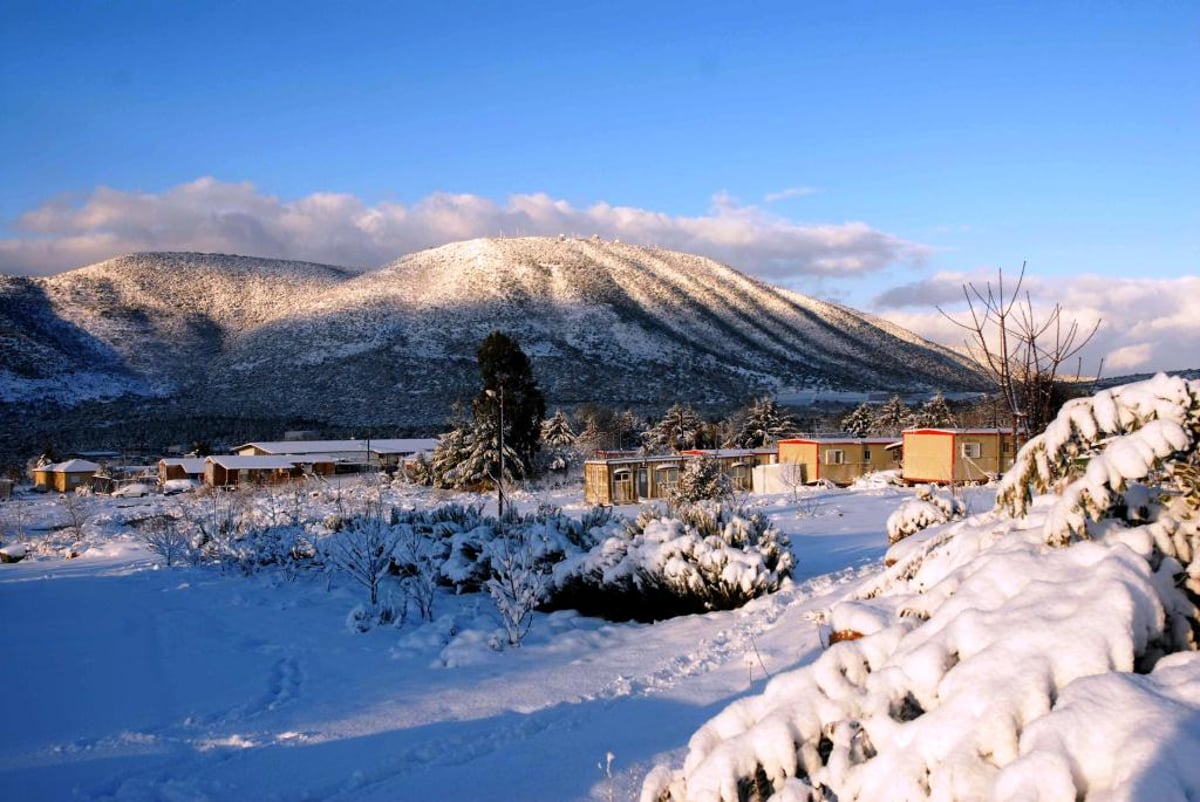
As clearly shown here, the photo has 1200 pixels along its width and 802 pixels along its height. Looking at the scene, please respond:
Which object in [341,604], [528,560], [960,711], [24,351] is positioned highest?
[24,351]

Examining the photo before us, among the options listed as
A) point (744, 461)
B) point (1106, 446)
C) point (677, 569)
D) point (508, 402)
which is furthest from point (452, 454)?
point (1106, 446)

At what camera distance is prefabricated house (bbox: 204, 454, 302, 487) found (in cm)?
4438

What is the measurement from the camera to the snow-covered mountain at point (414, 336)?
72812mm

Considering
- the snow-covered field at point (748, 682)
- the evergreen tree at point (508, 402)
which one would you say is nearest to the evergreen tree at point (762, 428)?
the evergreen tree at point (508, 402)

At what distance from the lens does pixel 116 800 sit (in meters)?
4.85

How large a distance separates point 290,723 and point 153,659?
2789 millimetres

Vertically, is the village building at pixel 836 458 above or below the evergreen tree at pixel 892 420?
below

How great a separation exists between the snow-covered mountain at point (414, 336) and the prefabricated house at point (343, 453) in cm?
1519

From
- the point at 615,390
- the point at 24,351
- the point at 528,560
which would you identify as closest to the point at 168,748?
the point at 528,560

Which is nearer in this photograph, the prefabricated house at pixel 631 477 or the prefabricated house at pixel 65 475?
the prefabricated house at pixel 631 477

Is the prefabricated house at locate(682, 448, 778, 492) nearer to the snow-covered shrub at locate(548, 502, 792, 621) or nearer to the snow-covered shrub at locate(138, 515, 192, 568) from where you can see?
the snow-covered shrub at locate(138, 515, 192, 568)

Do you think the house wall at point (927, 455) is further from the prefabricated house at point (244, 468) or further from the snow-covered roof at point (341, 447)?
the prefabricated house at point (244, 468)

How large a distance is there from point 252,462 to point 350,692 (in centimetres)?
4160

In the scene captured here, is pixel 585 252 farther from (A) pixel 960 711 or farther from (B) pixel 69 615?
(A) pixel 960 711
